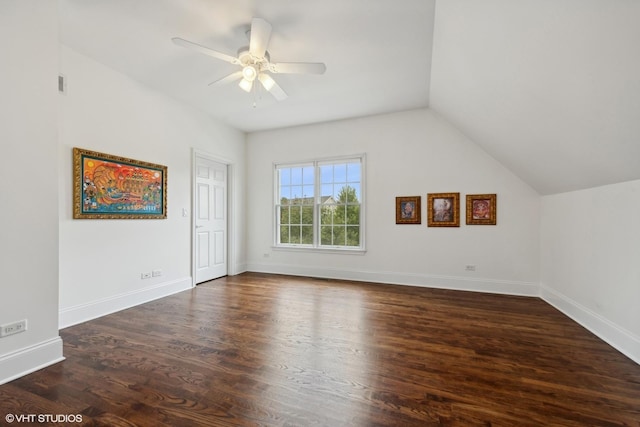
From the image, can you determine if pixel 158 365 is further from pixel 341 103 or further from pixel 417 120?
pixel 417 120

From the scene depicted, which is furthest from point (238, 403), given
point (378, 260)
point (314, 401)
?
point (378, 260)

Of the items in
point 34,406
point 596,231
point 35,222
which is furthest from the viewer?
point 596,231

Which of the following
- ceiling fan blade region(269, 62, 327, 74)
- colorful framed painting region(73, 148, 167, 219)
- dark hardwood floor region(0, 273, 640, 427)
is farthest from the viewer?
colorful framed painting region(73, 148, 167, 219)

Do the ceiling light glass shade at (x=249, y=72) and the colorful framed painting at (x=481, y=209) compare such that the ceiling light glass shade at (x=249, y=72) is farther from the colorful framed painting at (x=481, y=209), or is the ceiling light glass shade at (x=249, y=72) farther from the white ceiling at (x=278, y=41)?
the colorful framed painting at (x=481, y=209)

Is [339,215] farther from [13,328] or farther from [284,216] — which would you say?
[13,328]

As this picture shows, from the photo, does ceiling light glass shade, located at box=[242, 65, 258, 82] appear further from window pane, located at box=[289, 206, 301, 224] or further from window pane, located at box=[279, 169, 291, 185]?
window pane, located at box=[289, 206, 301, 224]

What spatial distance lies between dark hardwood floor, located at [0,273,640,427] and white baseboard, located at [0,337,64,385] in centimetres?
8

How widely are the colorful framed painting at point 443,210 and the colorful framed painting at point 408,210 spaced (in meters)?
0.17

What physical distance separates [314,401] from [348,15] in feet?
9.72

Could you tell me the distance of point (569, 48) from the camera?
1.70 metres

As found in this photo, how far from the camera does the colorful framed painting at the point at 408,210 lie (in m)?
4.54

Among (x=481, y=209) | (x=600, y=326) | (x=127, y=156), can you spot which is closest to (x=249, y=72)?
(x=127, y=156)

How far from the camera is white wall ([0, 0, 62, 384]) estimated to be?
75.7 inches

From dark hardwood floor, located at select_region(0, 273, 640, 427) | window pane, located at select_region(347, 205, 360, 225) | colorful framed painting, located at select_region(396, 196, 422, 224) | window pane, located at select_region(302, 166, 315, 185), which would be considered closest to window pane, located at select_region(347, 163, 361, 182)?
window pane, located at select_region(347, 205, 360, 225)
